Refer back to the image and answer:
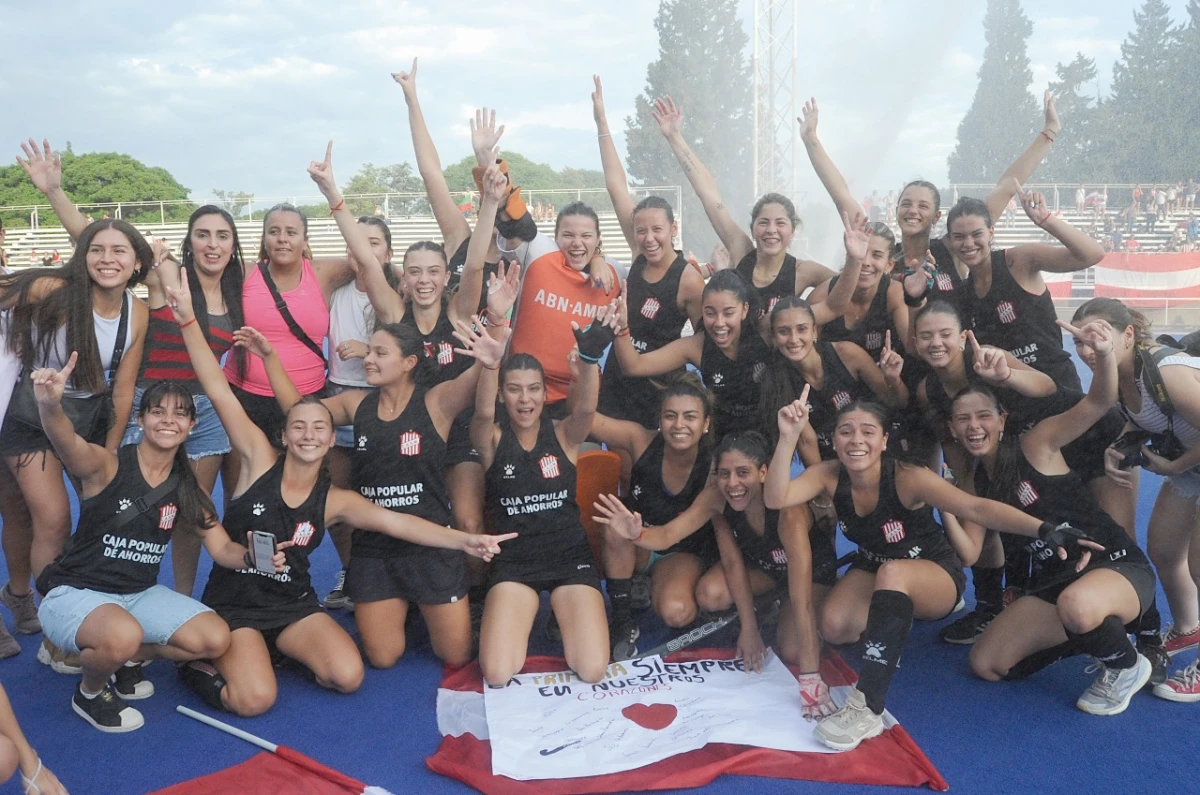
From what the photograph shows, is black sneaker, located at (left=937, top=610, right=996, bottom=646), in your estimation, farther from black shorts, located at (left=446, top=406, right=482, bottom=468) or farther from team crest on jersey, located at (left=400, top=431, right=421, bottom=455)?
team crest on jersey, located at (left=400, top=431, right=421, bottom=455)

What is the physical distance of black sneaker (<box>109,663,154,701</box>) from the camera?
3342mm

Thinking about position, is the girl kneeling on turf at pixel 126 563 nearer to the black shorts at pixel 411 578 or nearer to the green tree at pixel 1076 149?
the black shorts at pixel 411 578

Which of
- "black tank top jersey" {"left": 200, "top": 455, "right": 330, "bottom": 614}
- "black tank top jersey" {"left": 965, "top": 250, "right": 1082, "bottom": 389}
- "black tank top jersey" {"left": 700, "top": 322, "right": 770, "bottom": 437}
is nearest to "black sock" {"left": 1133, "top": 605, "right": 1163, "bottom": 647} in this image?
"black tank top jersey" {"left": 965, "top": 250, "right": 1082, "bottom": 389}

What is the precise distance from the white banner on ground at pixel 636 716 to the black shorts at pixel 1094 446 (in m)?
1.44

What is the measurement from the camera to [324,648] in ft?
11.1

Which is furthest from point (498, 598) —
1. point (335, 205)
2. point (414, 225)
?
point (414, 225)

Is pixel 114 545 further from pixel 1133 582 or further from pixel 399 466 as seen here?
pixel 1133 582

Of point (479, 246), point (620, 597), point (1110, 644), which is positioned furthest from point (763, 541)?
point (479, 246)

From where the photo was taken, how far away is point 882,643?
3.01 m

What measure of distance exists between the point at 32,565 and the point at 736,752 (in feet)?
9.62

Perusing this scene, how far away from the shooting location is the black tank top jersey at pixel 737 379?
399 centimetres

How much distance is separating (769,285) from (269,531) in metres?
2.47

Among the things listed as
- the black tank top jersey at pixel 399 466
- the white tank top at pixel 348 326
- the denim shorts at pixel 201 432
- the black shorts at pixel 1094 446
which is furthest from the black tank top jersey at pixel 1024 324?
the denim shorts at pixel 201 432

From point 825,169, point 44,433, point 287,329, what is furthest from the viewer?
point 825,169
